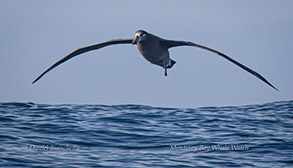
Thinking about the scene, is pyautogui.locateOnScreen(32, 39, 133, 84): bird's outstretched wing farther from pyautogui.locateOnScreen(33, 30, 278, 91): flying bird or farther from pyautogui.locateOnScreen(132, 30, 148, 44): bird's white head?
pyautogui.locateOnScreen(132, 30, 148, 44): bird's white head

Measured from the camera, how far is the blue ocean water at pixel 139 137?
35.3 ft

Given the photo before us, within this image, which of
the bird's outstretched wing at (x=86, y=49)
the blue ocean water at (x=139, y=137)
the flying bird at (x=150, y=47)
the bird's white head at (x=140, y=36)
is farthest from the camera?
the bird's outstretched wing at (x=86, y=49)

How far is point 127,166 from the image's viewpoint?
10.3 meters

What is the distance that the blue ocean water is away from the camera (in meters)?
10.8

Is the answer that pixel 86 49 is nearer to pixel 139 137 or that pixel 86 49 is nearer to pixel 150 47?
pixel 150 47

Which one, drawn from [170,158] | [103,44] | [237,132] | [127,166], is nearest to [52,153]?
[127,166]

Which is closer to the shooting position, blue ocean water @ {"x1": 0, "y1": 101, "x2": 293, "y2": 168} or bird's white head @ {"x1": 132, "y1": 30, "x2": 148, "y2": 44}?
blue ocean water @ {"x1": 0, "y1": 101, "x2": 293, "y2": 168}

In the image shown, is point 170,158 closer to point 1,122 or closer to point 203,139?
point 203,139

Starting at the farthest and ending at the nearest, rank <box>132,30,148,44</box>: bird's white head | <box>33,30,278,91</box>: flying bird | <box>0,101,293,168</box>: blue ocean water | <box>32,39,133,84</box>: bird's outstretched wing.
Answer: <box>32,39,133,84</box>: bird's outstretched wing < <box>33,30,278,91</box>: flying bird < <box>132,30,148,44</box>: bird's white head < <box>0,101,293,168</box>: blue ocean water

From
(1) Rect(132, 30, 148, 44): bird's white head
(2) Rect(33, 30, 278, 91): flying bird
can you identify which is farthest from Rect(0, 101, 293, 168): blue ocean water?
(1) Rect(132, 30, 148, 44): bird's white head

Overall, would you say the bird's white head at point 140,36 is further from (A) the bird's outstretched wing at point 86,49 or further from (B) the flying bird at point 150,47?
(A) the bird's outstretched wing at point 86,49

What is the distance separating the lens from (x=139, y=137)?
1297 cm

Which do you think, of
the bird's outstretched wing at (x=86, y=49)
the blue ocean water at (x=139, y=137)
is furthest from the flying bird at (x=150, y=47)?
the blue ocean water at (x=139, y=137)

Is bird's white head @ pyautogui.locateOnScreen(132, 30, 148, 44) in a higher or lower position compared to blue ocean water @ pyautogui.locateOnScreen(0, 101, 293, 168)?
higher
